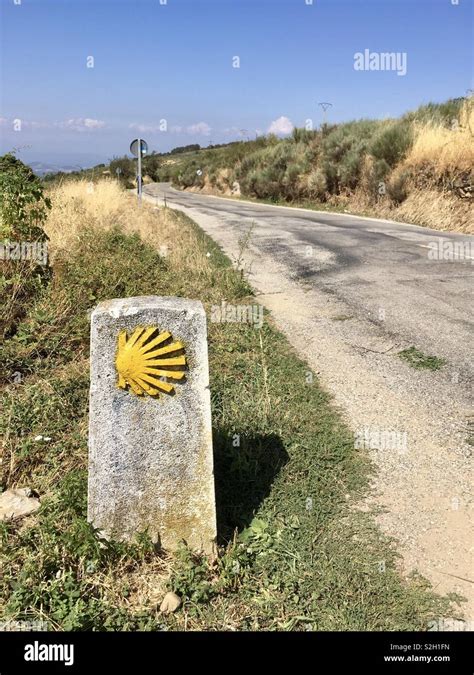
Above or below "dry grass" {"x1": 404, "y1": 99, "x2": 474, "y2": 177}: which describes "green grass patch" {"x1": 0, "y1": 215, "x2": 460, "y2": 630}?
below

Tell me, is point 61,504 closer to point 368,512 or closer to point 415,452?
point 368,512

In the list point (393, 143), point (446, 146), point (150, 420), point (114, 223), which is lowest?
point (150, 420)

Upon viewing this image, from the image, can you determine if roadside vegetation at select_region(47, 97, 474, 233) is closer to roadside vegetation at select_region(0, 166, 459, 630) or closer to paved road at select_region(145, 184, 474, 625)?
paved road at select_region(145, 184, 474, 625)

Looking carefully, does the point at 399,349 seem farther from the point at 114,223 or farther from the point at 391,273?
the point at 114,223

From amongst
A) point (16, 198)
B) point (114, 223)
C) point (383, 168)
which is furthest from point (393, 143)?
point (16, 198)

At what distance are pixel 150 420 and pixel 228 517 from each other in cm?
91

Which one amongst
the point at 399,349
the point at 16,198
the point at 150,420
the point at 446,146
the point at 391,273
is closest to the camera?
the point at 150,420

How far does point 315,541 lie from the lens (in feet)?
9.68

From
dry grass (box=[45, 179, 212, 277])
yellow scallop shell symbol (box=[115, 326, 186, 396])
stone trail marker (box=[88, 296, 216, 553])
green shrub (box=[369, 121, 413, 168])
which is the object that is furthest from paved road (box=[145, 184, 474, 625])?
green shrub (box=[369, 121, 413, 168])

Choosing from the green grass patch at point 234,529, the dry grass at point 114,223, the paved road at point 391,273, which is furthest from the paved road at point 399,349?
the dry grass at point 114,223

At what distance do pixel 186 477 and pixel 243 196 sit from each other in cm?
2623

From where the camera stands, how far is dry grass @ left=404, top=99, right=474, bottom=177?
1411 centimetres

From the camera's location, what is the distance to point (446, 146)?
14.7 meters
